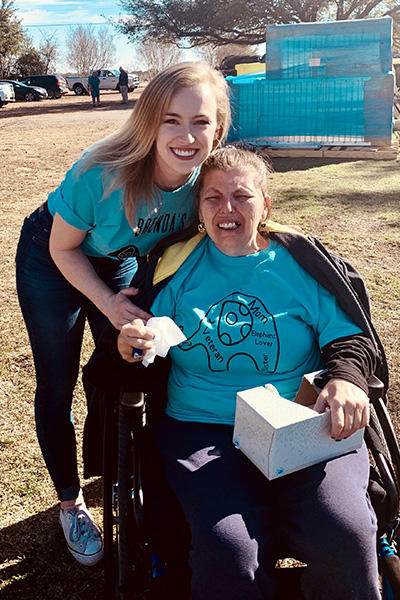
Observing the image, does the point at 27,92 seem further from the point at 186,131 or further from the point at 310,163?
the point at 186,131

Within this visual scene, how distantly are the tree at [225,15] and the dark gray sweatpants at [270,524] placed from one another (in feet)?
124

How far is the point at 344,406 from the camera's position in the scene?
1644 mm

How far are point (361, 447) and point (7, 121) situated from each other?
20925 mm

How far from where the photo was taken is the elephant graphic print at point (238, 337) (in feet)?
6.17

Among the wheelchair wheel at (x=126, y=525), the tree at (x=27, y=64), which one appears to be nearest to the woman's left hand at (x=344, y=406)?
the wheelchair wheel at (x=126, y=525)

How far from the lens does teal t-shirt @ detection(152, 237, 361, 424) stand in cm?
189

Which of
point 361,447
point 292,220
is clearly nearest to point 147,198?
point 361,447

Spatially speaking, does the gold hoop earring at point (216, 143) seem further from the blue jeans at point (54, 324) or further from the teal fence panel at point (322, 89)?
the teal fence panel at point (322, 89)

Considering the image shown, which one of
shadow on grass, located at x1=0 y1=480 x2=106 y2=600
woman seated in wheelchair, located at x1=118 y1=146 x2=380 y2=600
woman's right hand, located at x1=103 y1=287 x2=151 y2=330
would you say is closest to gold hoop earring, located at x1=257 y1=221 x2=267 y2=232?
woman seated in wheelchair, located at x1=118 y1=146 x2=380 y2=600

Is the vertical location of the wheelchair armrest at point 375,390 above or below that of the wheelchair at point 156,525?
above

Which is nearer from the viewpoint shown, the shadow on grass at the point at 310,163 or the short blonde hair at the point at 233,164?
the short blonde hair at the point at 233,164

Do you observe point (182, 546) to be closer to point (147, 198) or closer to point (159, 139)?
point (147, 198)

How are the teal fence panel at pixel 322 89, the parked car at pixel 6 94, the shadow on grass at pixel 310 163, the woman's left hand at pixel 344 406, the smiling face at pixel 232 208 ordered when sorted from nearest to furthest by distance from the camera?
the woman's left hand at pixel 344 406, the smiling face at pixel 232 208, the shadow on grass at pixel 310 163, the teal fence panel at pixel 322 89, the parked car at pixel 6 94

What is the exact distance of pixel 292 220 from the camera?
636 centimetres
